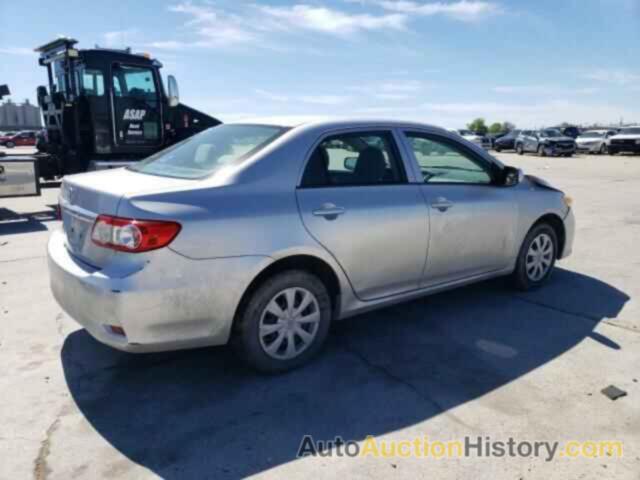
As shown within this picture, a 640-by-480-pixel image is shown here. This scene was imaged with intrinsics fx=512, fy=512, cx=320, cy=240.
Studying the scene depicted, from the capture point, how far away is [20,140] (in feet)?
143

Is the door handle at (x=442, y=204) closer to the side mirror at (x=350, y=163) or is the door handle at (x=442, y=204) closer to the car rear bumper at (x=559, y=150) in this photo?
the side mirror at (x=350, y=163)

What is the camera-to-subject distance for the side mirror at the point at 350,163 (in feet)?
12.1

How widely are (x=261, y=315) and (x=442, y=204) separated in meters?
1.71

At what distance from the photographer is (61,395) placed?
3096 millimetres

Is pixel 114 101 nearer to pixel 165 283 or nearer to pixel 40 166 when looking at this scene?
pixel 40 166

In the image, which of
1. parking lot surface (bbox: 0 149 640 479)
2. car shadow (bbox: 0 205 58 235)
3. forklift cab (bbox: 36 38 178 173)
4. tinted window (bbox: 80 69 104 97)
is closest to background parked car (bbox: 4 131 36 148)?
forklift cab (bbox: 36 38 178 173)

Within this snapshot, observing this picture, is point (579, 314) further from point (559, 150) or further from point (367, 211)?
point (559, 150)

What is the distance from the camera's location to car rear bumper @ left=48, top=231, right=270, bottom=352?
9.09 ft

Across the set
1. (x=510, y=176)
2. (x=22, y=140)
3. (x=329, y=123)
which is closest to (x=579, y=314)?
(x=510, y=176)

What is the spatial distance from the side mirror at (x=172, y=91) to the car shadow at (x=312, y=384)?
6445mm

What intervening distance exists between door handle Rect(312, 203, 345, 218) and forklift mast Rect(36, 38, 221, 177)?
694 cm

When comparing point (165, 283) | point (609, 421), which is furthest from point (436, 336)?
point (165, 283)

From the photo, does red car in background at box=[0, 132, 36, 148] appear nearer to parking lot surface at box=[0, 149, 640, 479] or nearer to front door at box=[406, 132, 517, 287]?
parking lot surface at box=[0, 149, 640, 479]

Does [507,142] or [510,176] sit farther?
[507,142]
